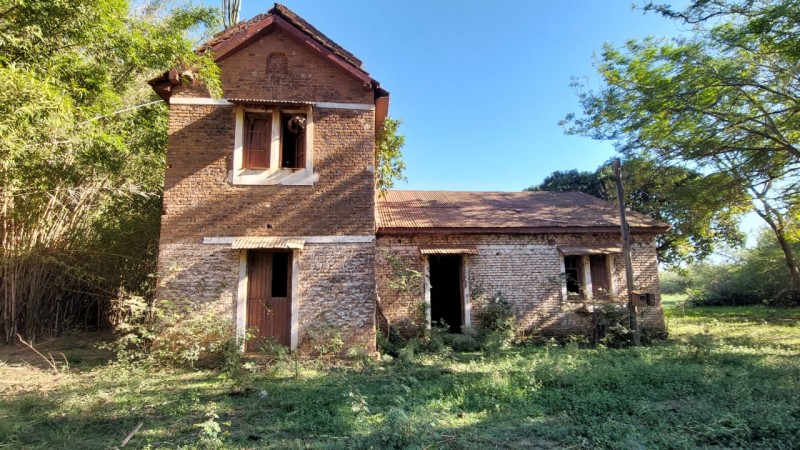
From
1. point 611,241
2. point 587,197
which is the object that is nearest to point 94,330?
point 611,241

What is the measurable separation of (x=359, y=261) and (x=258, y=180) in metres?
2.79

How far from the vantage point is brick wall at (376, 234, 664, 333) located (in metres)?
10.8

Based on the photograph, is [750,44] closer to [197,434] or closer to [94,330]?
[197,434]

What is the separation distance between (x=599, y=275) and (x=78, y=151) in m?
13.5

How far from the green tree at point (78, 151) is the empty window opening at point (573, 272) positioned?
10224 mm

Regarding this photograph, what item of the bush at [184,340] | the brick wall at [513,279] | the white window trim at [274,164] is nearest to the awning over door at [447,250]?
the brick wall at [513,279]

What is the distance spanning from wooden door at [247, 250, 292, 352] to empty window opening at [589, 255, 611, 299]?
855 centimetres

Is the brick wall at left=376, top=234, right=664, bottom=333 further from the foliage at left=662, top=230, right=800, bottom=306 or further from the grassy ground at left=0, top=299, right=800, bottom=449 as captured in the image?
the foliage at left=662, top=230, right=800, bottom=306

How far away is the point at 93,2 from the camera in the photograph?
6.41m

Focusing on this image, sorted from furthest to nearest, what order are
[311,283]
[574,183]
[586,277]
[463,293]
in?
[574,183], [586,277], [463,293], [311,283]

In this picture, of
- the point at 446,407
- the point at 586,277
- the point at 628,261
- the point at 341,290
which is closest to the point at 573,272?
the point at 586,277

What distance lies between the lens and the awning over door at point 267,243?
8203 mm

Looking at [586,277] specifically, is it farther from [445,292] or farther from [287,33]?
[287,33]

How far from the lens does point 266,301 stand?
863cm
